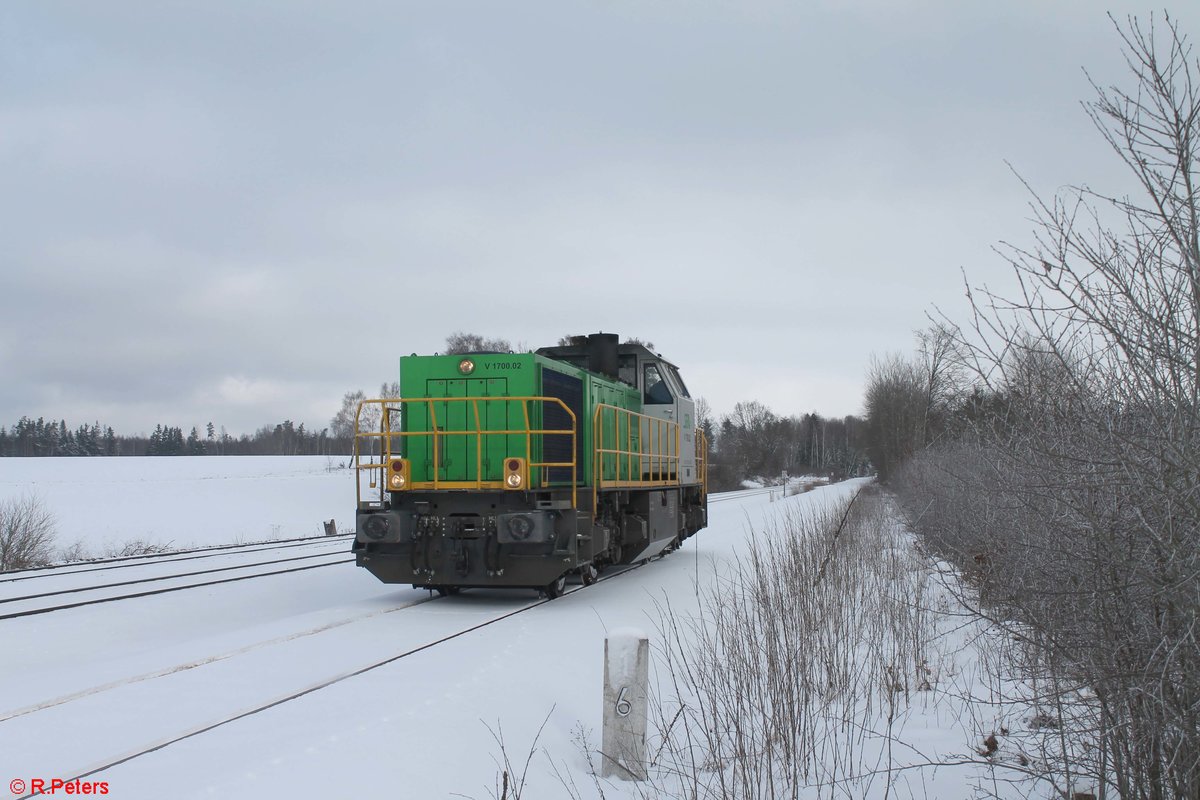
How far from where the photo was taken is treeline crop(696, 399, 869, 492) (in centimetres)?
9706

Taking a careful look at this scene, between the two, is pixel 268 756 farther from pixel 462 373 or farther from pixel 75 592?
pixel 75 592

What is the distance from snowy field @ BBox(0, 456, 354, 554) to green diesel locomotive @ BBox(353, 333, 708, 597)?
14.7 meters

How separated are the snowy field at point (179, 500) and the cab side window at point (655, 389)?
14.1 meters

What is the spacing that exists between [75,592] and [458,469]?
5365 mm

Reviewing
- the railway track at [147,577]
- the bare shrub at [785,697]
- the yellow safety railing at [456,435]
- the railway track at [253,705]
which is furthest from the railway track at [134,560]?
the bare shrub at [785,697]

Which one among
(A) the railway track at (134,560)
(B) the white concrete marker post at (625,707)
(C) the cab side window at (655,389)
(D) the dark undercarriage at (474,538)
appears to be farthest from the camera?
(C) the cab side window at (655,389)

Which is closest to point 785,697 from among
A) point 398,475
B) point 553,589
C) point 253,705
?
point 253,705

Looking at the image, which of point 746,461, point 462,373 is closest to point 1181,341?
point 462,373

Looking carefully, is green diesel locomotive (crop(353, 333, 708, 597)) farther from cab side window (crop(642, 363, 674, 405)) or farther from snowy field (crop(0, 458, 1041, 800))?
cab side window (crop(642, 363, 674, 405))

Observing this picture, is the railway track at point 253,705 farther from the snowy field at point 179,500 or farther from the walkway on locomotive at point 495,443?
the snowy field at point 179,500

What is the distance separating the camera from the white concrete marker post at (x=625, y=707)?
16.0 feet

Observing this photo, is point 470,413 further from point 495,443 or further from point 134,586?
point 134,586

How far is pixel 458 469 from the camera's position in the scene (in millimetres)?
11070

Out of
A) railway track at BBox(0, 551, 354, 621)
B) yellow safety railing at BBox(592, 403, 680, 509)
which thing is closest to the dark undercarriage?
yellow safety railing at BBox(592, 403, 680, 509)
